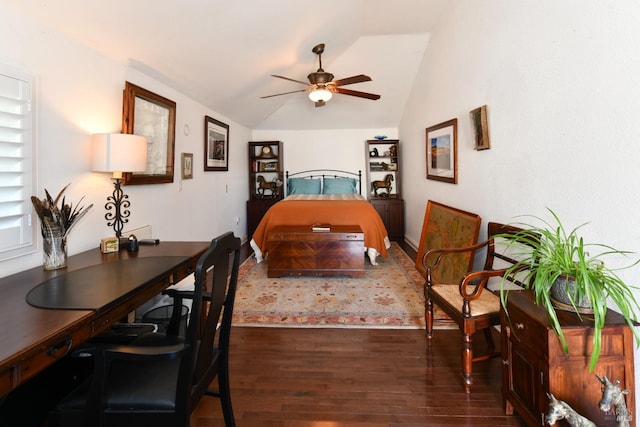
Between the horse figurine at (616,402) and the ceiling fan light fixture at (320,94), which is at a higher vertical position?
the ceiling fan light fixture at (320,94)

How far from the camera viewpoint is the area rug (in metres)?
2.73

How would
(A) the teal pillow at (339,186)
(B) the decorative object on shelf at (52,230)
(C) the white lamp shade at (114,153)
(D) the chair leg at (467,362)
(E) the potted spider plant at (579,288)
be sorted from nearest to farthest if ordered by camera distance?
(E) the potted spider plant at (579,288), (B) the decorative object on shelf at (52,230), (D) the chair leg at (467,362), (C) the white lamp shade at (114,153), (A) the teal pillow at (339,186)

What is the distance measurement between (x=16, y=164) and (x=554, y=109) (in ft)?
9.56

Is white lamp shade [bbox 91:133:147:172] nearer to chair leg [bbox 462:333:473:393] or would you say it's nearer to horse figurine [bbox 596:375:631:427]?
chair leg [bbox 462:333:473:393]

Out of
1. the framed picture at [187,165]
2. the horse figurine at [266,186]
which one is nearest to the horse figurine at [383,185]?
the horse figurine at [266,186]

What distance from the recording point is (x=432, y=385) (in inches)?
75.0

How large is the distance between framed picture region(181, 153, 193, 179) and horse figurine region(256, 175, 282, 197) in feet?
8.43

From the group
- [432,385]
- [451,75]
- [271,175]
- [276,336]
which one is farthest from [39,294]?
[271,175]

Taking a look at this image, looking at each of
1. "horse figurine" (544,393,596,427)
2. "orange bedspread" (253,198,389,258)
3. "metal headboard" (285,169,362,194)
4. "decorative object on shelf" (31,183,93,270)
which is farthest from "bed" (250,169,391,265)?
→ "horse figurine" (544,393,596,427)

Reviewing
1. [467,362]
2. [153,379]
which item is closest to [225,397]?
[153,379]

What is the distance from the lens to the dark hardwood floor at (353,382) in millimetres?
1652

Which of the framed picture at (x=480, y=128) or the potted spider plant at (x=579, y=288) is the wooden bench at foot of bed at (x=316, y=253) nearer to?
the framed picture at (x=480, y=128)

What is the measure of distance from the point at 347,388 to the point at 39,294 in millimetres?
1598

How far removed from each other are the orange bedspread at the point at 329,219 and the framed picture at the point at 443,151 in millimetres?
997
